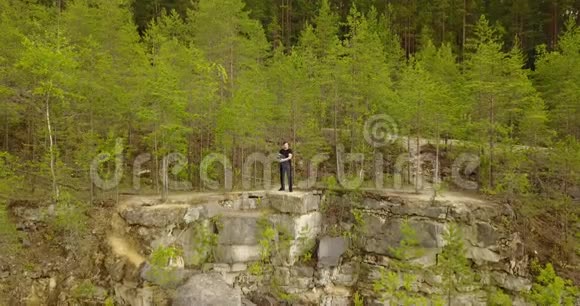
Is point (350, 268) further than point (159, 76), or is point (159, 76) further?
point (350, 268)

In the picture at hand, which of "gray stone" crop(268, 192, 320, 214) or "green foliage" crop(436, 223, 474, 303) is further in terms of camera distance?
"gray stone" crop(268, 192, 320, 214)

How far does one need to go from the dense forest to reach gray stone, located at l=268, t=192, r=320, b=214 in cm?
368

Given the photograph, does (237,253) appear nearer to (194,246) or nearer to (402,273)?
(194,246)

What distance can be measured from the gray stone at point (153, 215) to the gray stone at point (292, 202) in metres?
4.14

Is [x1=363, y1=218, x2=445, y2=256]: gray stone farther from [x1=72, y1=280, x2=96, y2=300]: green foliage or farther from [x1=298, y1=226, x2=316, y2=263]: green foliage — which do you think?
[x1=72, y1=280, x2=96, y2=300]: green foliage

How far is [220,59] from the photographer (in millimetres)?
25234

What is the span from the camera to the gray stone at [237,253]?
17.5 m

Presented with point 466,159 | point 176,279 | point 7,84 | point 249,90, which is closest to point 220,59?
A: point 249,90

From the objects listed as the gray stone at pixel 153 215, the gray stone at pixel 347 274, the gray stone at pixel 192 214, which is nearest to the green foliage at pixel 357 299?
the gray stone at pixel 347 274

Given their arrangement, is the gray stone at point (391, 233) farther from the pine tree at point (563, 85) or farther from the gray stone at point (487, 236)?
the pine tree at point (563, 85)

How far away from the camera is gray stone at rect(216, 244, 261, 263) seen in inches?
691

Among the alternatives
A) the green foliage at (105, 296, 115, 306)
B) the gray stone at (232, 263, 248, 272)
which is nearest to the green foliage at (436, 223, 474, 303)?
the gray stone at (232, 263, 248, 272)

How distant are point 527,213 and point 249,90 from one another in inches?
588

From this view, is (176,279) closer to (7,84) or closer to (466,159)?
(7,84)
